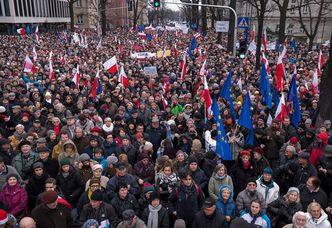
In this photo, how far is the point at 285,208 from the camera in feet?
16.8

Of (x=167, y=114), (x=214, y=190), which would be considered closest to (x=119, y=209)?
(x=214, y=190)

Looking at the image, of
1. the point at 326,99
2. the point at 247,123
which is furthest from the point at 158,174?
the point at 326,99

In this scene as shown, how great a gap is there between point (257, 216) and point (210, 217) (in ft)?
1.98

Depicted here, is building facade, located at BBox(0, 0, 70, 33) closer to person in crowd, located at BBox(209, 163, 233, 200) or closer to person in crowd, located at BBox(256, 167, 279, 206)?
person in crowd, located at BBox(209, 163, 233, 200)

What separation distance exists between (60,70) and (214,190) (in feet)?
45.6

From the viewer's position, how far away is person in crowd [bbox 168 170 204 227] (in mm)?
5367

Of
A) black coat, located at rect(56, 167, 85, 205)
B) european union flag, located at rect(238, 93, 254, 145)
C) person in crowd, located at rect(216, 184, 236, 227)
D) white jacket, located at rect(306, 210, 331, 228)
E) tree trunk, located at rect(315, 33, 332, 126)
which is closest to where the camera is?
white jacket, located at rect(306, 210, 331, 228)

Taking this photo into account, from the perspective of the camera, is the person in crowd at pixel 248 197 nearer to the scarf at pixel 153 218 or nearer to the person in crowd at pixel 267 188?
the person in crowd at pixel 267 188

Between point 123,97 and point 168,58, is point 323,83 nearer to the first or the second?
point 123,97

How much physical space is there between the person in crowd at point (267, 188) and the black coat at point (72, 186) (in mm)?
2728

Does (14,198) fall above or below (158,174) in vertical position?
below

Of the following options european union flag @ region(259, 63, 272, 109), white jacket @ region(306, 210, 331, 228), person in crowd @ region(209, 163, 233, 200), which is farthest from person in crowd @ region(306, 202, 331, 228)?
european union flag @ region(259, 63, 272, 109)

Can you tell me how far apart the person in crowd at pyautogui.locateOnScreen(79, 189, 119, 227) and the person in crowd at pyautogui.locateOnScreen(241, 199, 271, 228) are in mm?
1773

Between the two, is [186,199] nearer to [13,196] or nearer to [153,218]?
[153,218]
